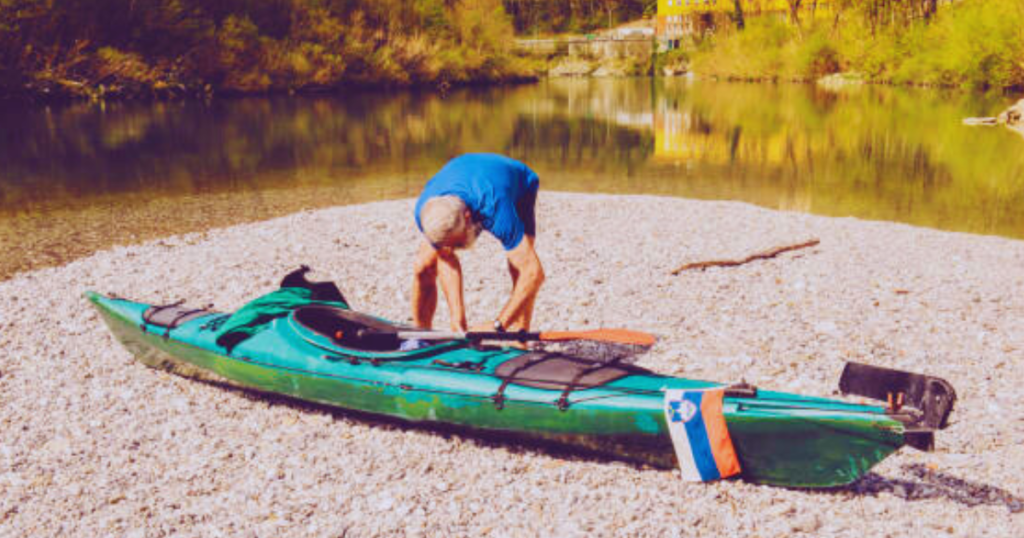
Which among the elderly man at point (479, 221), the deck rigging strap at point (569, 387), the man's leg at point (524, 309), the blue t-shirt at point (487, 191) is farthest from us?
the man's leg at point (524, 309)

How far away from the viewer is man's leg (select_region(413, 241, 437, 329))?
495 centimetres

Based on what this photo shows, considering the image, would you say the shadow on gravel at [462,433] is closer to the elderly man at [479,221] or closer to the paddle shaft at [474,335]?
the paddle shaft at [474,335]

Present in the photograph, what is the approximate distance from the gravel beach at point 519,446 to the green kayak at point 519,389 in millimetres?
220

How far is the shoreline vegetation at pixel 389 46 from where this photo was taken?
93.2 ft

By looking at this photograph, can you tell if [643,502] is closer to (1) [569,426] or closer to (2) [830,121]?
(1) [569,426]

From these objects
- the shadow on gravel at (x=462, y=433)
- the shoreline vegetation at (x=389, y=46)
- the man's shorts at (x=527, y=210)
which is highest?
the shoreline vegetation at (x=389, y=46)

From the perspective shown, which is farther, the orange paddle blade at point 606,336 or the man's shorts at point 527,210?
the man's shorts at point 527,210

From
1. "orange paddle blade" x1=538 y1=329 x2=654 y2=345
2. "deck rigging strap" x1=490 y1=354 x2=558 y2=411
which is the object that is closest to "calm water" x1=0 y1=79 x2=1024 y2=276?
"orange paddle blade" x1=538 y1=329 x2=654 y2=345

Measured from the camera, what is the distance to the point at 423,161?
17.2 meters

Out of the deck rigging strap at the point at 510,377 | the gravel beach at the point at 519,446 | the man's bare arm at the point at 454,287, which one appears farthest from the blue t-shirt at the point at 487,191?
the gravel beach at the point at 519,446

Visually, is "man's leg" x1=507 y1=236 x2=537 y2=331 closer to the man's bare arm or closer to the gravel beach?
the man's bare arm

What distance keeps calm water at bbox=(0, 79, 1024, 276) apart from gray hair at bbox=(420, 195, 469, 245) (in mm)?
7690

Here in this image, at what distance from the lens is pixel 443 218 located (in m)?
4.11

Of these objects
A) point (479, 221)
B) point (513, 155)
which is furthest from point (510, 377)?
point (513, 155)
